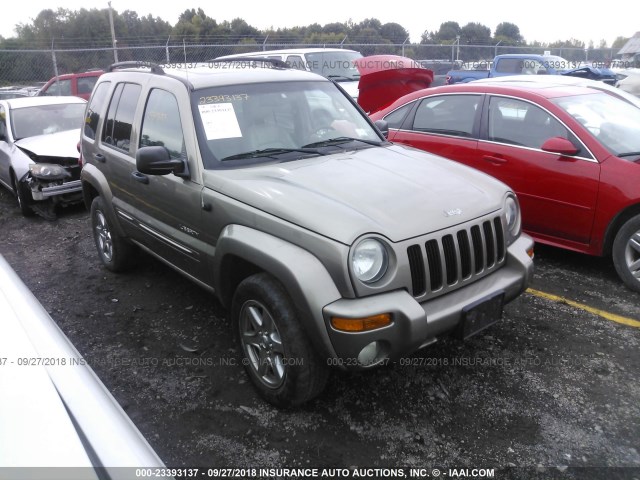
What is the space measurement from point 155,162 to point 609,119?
158 inches

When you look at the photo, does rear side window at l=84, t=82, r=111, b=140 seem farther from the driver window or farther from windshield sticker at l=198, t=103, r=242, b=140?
the driver window

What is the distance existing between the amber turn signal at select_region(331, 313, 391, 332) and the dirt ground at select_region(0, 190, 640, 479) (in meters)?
0.72

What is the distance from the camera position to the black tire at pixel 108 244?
497 centimetres

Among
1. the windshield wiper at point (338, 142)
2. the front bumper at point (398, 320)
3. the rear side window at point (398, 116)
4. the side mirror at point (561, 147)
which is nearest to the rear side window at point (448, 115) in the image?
the rear side window at point (398, 116)

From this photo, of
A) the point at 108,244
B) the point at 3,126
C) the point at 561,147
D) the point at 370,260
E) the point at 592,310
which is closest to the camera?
the point at 370,260

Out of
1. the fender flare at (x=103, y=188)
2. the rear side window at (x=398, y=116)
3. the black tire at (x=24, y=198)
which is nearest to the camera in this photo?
the fender flare at (x=103, y=188)

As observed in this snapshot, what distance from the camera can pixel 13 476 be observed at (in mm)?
1286

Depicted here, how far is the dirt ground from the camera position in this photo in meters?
2.75

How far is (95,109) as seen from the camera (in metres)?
5.04

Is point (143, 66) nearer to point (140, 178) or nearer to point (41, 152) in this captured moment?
point (140, 178)

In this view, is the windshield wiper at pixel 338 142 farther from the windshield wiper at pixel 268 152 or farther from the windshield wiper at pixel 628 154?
the windshield wiper at pixel 628 154

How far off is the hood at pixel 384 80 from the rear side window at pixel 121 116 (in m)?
4.17

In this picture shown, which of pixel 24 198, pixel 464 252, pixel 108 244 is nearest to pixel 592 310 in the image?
pixel 464 252

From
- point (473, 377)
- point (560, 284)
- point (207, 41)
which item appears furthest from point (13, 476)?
point (207, 41)
